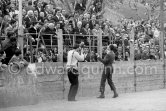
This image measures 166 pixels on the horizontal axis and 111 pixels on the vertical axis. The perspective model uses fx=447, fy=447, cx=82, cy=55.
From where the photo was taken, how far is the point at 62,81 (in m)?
15.7

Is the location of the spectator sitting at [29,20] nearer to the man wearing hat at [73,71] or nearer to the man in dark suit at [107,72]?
the man wearing hat at [73,71]

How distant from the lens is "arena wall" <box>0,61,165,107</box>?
45.0 ft

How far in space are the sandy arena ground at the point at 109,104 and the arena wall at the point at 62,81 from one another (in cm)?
48

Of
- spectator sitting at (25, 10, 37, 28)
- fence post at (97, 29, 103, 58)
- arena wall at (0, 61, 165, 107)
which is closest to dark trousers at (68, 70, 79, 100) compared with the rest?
arena wall at (0, 61, 165, 107)

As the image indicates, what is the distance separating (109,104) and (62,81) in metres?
2.33

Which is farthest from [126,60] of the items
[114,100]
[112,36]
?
[114,100]

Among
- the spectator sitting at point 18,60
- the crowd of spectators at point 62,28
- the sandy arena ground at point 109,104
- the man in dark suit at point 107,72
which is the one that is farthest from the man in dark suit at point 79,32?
the spectator sitting at point 18,60

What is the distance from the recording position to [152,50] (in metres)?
20.3

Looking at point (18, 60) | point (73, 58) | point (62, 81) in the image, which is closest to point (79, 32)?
point (62, 81)

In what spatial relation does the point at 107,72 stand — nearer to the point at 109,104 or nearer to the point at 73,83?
the point at 73,83

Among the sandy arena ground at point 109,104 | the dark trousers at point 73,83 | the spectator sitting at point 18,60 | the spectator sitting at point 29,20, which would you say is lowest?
the sandy arena ground at point 109,104

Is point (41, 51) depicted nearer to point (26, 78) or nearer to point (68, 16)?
point (26, 78)

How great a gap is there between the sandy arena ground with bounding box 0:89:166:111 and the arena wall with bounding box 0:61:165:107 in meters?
0.48

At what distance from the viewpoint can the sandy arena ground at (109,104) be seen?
42.3 ft
